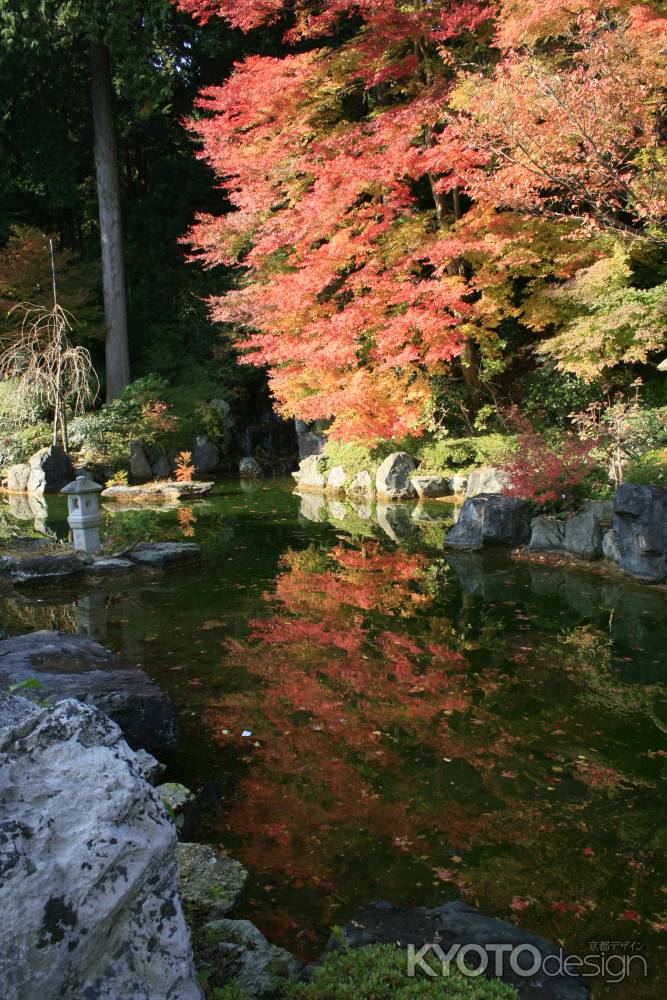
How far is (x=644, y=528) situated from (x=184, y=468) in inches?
435

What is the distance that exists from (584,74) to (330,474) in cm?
877

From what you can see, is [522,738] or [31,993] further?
[522,738]

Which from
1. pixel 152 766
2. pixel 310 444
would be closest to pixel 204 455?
pixel 310 444

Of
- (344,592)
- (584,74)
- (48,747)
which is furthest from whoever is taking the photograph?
(584,74)

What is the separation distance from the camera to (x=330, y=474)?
50.1 ft

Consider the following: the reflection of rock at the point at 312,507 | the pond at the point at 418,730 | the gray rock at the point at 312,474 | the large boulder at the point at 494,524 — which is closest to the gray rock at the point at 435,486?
the reflection of rock at the point at 312,507

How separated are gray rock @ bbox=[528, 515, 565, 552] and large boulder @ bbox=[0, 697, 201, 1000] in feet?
24.9

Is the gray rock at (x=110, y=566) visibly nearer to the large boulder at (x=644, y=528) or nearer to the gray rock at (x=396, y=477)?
the large boulder at (x=644, y=528)

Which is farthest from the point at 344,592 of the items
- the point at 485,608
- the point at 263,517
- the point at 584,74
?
the point at 584,74

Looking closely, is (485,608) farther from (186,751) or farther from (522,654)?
(186,751)

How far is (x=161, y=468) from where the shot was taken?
663 inches

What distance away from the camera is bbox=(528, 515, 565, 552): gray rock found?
8766 millimetres

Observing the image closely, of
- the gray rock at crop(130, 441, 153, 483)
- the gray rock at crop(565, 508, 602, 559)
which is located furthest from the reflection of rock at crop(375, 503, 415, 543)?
the gray rock at crop(130, 441, 153, 483)

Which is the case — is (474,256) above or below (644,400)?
above
